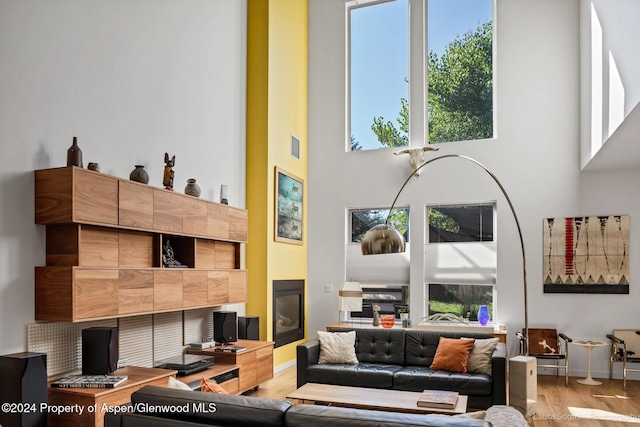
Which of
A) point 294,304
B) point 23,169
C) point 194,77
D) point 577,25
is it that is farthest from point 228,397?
point 577,25

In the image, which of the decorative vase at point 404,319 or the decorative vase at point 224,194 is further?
the decorative vase at point 404,319

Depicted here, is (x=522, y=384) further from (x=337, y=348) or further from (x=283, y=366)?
(x=283, y=366)

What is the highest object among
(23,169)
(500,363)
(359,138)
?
(359,138)

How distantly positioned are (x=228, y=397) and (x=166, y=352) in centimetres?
273

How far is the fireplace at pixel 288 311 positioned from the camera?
23.7 feet

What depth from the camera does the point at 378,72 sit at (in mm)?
8547

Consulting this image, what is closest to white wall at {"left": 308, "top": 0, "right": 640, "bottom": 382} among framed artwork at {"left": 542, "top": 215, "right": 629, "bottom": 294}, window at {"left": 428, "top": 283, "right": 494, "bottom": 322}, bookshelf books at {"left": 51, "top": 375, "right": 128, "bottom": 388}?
framed artwork at {"left": 542, "top": 215, "right": 629, "bottom": 294}

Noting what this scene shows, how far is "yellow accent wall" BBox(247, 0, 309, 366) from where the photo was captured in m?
6.96

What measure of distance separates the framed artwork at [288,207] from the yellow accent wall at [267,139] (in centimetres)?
11

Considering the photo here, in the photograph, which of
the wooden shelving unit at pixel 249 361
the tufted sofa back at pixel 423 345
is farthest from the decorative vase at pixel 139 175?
Answer: the tufted sofa back at pixel 423 345

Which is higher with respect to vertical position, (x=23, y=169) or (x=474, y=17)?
(x=474, y=17)

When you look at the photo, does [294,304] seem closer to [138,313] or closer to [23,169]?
[138,313]

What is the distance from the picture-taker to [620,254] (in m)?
6.94

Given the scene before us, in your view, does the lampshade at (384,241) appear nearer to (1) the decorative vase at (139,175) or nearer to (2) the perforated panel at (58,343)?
(1) the decorative vase at (139,175)
